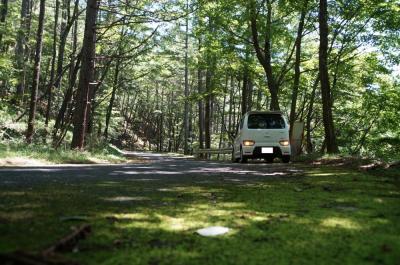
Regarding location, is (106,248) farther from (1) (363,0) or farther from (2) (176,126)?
(2) (176,126)

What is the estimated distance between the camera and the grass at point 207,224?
2324 mm

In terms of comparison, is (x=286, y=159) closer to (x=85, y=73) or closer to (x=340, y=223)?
(x=85, y=73)

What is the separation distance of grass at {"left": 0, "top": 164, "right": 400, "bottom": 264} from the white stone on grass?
0.06m

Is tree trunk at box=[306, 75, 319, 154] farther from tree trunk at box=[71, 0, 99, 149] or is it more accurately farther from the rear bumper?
tree trunk at box=[71, 0, 99, 149]

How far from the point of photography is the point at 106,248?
2412 millimetres

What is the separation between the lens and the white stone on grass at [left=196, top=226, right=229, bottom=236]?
2.84 meters

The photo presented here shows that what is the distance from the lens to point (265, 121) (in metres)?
15.6

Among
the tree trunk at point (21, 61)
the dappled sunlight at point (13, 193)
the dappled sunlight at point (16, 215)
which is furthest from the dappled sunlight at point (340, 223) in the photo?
the tree trunk at point (21, 61)

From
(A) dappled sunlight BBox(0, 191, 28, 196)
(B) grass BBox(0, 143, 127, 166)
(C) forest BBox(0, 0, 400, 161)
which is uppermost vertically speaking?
(C) forest BBox(0, 0, 400, 161)

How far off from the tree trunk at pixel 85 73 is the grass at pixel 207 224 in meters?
11.2

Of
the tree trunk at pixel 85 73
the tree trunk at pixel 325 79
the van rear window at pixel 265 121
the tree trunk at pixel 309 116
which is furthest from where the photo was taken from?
the tree trunk at pixel 309 116

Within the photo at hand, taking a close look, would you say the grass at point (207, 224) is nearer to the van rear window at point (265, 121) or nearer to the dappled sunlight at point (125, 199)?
the dappled sunlight at point (125, 199)

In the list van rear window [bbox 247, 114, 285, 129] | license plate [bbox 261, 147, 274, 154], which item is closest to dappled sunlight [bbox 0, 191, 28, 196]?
license plate [bbox 261, 147, 274, 154]

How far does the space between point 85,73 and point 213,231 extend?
14192 mm
